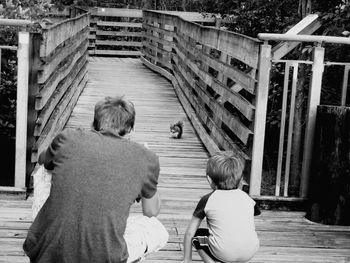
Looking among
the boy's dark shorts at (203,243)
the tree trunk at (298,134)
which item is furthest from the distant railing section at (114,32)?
the boy's dark shorts at (203,243)

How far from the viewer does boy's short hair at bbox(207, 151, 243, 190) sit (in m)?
3.40

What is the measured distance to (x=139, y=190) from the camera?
2.94m

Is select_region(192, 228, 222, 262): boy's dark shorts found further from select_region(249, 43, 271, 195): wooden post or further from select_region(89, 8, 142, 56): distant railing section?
select_region(89, 8, 142, 56): distant railing section

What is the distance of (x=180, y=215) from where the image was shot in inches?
207

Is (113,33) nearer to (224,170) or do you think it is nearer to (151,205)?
(224,170)

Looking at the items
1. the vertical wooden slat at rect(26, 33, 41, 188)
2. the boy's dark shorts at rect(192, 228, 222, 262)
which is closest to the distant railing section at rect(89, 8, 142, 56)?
the vertical wooden slat at rect(26, 33, 41, 188)

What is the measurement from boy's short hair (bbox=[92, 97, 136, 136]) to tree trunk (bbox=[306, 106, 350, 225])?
249 cm

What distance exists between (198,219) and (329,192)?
186 centimetres

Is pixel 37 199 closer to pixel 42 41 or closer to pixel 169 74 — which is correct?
pixel 42 41

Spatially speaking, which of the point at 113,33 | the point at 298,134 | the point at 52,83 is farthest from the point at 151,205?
the point at 113,33

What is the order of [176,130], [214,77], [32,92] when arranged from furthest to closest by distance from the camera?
[176,130] < [214,77] < [32,92]

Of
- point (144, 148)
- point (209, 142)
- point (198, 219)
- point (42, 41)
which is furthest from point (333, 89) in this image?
point (144, 148)

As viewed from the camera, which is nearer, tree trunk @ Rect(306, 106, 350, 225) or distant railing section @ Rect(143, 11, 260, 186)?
tree trunk @ Rect(306, 106, 350, 225)

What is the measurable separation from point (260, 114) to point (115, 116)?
2.47 meters
